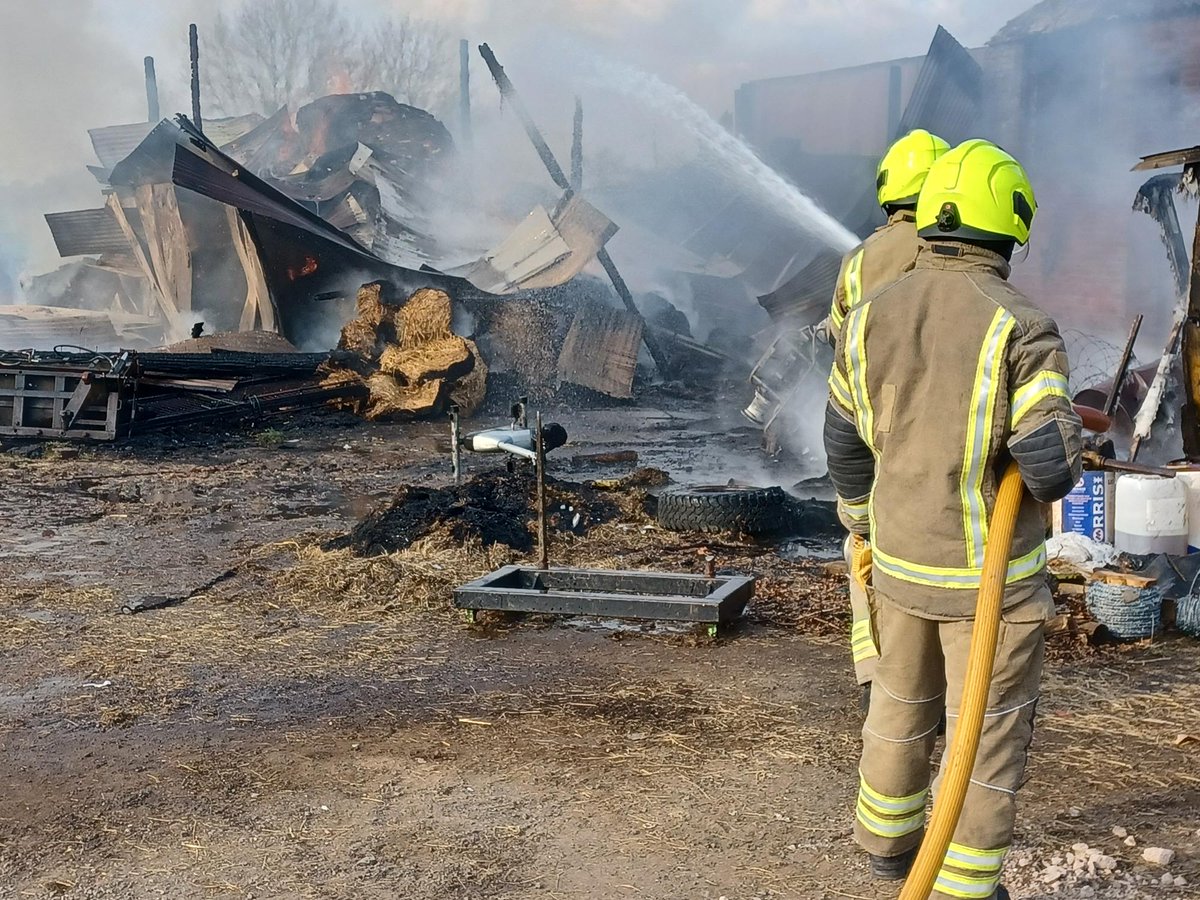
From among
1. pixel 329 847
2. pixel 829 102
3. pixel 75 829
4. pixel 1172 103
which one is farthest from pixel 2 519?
pixel 829 102

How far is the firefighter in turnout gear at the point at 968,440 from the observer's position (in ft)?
8.40

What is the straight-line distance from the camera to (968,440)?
2.62 metres

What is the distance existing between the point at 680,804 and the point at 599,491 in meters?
5.78

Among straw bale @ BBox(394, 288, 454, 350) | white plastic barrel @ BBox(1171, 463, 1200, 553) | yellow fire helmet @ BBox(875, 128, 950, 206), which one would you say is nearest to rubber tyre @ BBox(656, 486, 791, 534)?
white plastic barrel @ BBox(1171, 463, 1200, 553)

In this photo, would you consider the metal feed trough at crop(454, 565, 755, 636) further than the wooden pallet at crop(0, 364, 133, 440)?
No

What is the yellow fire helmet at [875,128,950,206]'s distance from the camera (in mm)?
3855

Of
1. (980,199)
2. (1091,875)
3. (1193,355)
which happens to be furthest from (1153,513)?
(980,199)

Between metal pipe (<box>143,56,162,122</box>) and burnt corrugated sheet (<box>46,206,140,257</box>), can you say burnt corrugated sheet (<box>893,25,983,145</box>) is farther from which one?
metal pipe (<box>143,56,162,122</box>)

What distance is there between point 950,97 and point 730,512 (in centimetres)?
1252

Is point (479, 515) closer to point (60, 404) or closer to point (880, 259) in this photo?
point (880, 259)

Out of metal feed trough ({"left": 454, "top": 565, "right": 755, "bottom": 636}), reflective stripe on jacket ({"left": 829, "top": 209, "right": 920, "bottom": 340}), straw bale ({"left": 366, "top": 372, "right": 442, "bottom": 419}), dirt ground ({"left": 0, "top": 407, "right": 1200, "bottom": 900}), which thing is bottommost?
dirt ground ({"left": 0, "top": 407, "right": 1200, "bottom": 900})

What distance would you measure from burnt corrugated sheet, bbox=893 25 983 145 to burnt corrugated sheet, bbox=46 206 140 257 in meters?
16.2

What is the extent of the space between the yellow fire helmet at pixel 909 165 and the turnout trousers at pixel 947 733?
1.61 meters

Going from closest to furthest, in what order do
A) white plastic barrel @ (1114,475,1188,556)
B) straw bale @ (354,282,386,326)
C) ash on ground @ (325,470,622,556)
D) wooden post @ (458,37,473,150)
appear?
white plastic barrel @ (1114,475,1188,556)
ash on ground @ (325,470,622,556)
straw bale @ (354,282,386,326)
wooden post @ (458,37,473,150)
